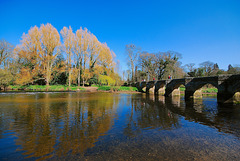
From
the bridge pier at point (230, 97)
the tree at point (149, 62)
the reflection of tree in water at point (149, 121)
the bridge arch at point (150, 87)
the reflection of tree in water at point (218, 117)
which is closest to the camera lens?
the reflection of tree in water at point (149, 121)

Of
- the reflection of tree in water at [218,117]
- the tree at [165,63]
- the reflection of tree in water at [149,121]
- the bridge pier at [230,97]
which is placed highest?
the tree at [165,63]

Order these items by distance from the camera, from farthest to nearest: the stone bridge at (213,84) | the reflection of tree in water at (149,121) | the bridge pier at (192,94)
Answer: the bridge pier at (192,94) → the stone bridge at (213,84) → the reflection of tree in water at (149,121)

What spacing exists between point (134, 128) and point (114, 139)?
1.58 meters

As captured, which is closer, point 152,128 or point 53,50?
point 152,128

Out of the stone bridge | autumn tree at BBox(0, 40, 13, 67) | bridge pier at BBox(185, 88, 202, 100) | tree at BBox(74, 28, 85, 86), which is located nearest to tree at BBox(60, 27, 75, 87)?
tree at BBox(74, 28, 85, 86)

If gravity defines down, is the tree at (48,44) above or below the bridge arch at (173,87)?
above

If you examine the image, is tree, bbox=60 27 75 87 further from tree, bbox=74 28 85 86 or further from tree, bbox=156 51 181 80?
tree, bbox=156 51 181 80

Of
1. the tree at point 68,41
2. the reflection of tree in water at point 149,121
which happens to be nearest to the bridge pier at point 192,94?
the reflection of tree in water at point 149,121

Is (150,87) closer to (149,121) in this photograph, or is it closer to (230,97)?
(230,97)

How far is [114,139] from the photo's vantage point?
4.62m

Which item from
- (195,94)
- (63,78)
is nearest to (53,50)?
(63,78)

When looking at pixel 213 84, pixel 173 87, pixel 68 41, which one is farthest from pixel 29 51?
pixel 213 84

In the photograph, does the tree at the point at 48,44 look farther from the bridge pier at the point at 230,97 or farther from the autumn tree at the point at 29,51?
the bridge pier at the point at 230,97

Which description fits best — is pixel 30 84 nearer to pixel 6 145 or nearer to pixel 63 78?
pixel 63 78
